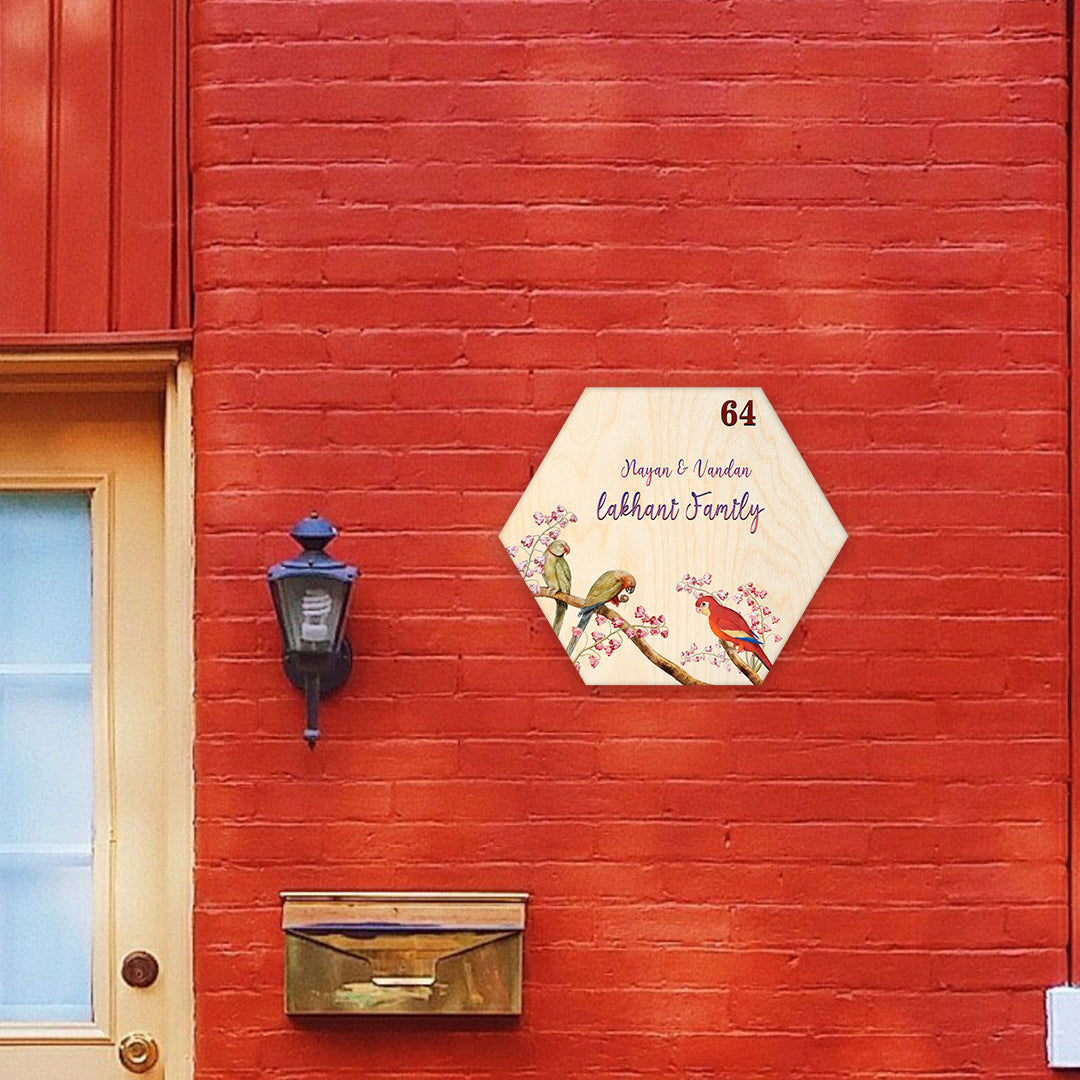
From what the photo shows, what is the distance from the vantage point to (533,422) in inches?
128

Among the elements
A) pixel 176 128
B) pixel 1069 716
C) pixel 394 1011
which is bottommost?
pixel 394 1011

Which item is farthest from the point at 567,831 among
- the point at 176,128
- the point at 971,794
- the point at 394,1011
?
the point at 176,128

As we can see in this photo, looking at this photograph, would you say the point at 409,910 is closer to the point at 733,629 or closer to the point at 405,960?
the point at 405,960

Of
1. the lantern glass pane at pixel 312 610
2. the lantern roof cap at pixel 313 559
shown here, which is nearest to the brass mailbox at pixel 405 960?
the lantern glass pane at pixel 312 610

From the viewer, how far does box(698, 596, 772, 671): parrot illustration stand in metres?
3.23

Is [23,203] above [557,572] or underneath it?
above

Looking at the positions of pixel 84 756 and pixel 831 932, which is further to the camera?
pixel 84 756

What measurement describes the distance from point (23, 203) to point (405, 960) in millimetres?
1785

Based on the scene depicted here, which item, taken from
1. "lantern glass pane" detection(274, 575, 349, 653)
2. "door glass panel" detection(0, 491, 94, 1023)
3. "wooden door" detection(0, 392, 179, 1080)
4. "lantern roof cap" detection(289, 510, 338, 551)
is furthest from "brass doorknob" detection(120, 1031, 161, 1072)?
"lantern roof cap" detection(289, 510, 338, 551)

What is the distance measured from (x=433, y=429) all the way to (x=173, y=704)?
2.69 feet

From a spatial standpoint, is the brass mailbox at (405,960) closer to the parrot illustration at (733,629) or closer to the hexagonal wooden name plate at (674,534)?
the hexagonal wooden name plate at (674,534)

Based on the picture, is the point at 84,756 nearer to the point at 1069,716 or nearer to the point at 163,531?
the point at 163,531

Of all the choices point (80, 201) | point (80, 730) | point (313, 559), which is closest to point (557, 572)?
point (313, 559)

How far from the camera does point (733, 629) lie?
3236mm
